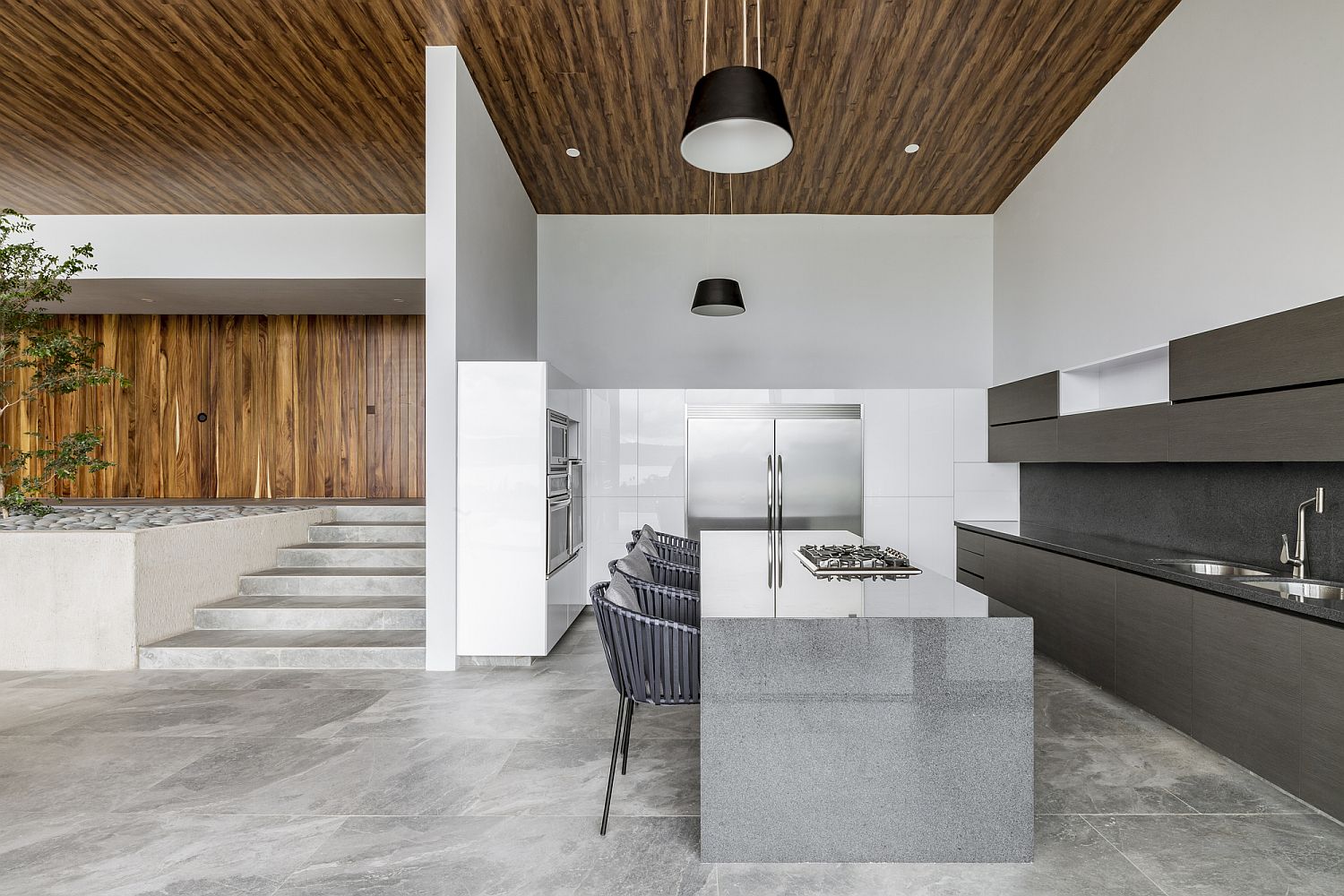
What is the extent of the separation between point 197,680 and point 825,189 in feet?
19.2

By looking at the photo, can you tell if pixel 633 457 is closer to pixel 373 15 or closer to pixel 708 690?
pixel 373 15

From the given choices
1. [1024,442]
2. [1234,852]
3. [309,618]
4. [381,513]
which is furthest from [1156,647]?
[381,513]

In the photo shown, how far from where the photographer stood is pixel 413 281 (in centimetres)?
735

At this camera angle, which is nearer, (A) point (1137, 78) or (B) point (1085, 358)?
(A) point (1137, 78)

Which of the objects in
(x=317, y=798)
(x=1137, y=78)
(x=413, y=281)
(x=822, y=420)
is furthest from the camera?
(x=413, y=281)

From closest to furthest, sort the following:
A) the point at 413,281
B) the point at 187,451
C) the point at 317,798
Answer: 1. the point at 317,798
2. the point at 413,281
3. the point at 187,451

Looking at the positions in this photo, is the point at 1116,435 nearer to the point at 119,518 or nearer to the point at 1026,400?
the point at 1026,400

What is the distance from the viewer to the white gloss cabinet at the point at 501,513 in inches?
167

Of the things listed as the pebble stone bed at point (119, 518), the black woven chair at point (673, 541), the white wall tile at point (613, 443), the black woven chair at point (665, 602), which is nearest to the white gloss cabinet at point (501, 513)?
the black woven chair at point (673, 541)

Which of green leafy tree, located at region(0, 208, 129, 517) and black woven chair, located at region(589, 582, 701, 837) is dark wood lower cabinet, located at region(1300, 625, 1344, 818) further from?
green leafy tree, located at region(0, 208, 129, 517)

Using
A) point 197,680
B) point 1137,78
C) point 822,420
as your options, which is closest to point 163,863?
point 197,680

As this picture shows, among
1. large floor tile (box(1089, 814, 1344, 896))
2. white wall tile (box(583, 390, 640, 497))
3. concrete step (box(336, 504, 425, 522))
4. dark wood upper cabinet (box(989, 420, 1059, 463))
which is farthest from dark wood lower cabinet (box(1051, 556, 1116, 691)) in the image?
concrete step (box(336, 504, 425, 522))

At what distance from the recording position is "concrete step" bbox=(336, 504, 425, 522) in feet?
20.4

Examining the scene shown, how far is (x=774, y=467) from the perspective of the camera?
5926 mm
